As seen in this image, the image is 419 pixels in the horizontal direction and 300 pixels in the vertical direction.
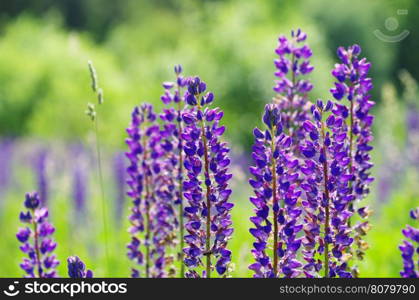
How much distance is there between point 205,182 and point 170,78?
663 inches

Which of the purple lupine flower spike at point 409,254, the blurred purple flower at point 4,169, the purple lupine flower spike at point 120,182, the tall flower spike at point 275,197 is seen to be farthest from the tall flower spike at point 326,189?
the blurred purple flower at point 4,169

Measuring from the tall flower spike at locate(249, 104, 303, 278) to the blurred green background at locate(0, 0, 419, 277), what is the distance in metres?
1.05

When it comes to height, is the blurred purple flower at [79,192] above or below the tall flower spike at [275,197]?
above

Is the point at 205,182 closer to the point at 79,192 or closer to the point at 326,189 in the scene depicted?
the point at 326,189

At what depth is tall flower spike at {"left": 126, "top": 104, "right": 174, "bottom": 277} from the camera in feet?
9.47

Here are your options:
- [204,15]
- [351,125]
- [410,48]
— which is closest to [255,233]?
[351,125]

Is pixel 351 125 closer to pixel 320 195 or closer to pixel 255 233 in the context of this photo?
pixel 320 195

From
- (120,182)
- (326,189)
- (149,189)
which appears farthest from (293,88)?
(120,182)

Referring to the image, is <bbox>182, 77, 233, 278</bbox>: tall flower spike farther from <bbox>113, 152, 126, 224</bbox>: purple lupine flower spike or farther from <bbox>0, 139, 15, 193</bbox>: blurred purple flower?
<bbox>0, 139, 15, 193</bbox>: blurred purple flower

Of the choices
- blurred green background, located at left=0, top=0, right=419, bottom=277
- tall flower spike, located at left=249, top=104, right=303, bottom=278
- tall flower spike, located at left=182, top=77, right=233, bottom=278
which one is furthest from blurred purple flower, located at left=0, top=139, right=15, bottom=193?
tall flower spike, located at left=249, top=104, right=303, bottom=278

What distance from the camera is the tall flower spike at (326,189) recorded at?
7.01ft

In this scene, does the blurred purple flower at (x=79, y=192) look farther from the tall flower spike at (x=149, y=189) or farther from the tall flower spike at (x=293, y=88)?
the tall flower spike at (x=293, y=88)

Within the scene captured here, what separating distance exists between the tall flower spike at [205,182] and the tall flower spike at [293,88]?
0.70 metres

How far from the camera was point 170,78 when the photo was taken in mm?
18844
